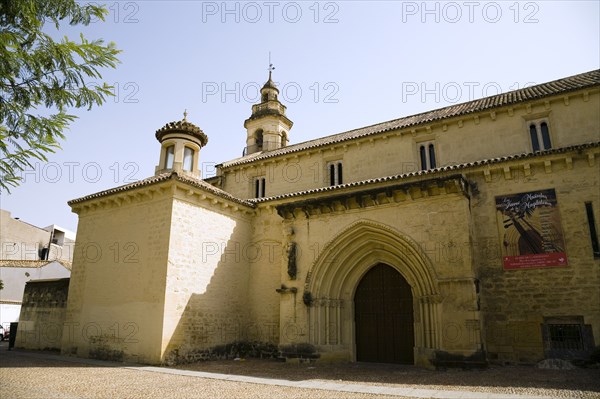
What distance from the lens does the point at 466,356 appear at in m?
10.3

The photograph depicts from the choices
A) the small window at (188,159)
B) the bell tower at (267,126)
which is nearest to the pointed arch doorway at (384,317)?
the small window at (188,159)

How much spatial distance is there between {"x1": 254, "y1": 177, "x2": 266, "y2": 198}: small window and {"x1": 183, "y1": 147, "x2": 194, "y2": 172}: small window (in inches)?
137

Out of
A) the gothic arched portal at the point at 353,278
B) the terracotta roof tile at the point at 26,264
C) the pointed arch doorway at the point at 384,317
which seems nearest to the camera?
the gothic arched portal at the point at 353,278

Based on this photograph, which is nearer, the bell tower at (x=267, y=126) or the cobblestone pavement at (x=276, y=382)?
the cobblestone pavement at (x=276, y=382)

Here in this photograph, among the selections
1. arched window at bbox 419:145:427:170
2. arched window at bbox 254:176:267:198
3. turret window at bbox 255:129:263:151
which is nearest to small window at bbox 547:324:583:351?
arched window at bbox 419:145:427:170

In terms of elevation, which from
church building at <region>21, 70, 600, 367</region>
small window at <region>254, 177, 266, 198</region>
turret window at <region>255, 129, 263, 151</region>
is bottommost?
church building at <region>21, 70, 600, 367</region>

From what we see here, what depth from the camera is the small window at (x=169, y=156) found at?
17.3 meters

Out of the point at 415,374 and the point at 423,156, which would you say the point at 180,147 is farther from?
the point at 415,374

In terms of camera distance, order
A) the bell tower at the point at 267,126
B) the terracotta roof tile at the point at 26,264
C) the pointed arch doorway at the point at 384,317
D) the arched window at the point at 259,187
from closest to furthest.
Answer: the pointed arch doorway at the point at 384,317, the arched window at the point at 259,187, the bell tower at the point at 267,126, the terracotta roof tile at the point at 26,264

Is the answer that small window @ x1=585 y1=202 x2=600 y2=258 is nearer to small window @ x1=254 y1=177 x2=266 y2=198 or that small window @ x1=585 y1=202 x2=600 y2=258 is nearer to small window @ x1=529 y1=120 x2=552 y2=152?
small window @ x1=529 y1=120 x2=552 y2=152

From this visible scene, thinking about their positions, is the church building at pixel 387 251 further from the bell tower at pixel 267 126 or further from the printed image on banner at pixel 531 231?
the bell tower at pixel 267 126

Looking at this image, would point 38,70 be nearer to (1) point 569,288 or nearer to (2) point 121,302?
(2) point 121,302

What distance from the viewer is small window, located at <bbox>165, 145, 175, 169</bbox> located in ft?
56.7

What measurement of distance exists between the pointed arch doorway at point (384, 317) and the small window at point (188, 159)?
9062 mm
